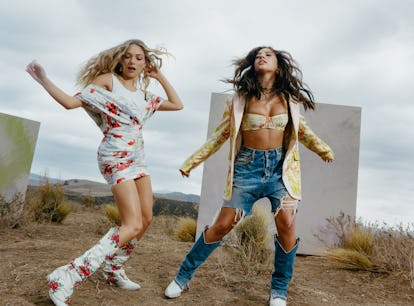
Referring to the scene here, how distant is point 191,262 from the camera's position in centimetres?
348

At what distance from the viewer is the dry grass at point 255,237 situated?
4.83 m

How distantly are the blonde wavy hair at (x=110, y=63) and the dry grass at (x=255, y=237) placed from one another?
7.45ft

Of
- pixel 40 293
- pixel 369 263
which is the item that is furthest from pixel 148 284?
pixel 369 263

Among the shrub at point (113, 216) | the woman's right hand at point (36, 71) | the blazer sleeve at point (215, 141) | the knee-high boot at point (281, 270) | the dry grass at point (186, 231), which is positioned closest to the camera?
the woman's right hand at point (36, 71)

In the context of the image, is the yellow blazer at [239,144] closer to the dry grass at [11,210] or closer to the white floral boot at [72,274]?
the white floral boot at [72,274]

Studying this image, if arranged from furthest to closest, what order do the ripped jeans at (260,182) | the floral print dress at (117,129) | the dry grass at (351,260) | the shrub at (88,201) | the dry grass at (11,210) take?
the shrub at (88,201) < the dry grass at (11,210) < the dry grass at (351,260) < the ripped jeans at (260,182) < the floral print dress at (117,129)

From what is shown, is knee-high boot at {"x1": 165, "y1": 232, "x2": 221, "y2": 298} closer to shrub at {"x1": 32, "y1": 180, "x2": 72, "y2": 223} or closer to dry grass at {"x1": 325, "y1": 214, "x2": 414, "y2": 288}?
dry grass at {"x1": 325, "y1": 214, "x2": 414, "y2": 288}

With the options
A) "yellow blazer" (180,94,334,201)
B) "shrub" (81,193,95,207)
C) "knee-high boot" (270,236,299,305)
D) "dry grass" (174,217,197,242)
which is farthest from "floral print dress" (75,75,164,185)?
"shrub" (81,193,95,207)

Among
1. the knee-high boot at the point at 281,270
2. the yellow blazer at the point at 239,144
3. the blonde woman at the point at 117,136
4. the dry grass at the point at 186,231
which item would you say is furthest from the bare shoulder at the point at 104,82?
the dry grass at the point at 186,231

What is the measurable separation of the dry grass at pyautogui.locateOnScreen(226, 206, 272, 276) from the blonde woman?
179 cm

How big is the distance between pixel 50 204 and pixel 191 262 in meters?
5.91

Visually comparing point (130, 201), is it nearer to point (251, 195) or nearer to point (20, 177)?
point (251, 195)

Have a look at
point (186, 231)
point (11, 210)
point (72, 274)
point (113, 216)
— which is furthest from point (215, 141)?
point (11, 210)

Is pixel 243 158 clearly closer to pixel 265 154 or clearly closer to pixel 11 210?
pixel 265 154
